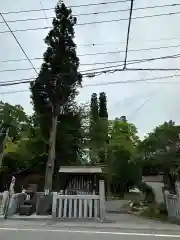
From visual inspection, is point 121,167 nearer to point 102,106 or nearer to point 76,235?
point 76,235

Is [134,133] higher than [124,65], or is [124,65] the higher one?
[134,133]

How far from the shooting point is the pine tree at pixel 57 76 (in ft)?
54.1

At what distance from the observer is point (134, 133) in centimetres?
3306

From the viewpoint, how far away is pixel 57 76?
652 inches

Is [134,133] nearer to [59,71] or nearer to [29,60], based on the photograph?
[59,71]

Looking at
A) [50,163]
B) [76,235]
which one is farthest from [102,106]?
[76,235]

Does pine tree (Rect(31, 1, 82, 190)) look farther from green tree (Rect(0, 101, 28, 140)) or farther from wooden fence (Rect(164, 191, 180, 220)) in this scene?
green tree (Rect(0, 101, 28, 140))

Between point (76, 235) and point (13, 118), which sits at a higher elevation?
point (13, 118)

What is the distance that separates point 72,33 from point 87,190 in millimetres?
10912

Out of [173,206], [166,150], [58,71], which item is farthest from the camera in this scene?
[58,71]

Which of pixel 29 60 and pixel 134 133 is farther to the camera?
pixel 134 133

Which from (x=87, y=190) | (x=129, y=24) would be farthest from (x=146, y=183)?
(x=129, y=24)

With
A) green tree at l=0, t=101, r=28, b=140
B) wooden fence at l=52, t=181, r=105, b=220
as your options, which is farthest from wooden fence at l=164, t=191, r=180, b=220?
green tree at l=0, t=101, r=28, b=140

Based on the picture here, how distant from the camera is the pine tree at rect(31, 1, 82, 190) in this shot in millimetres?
16500
